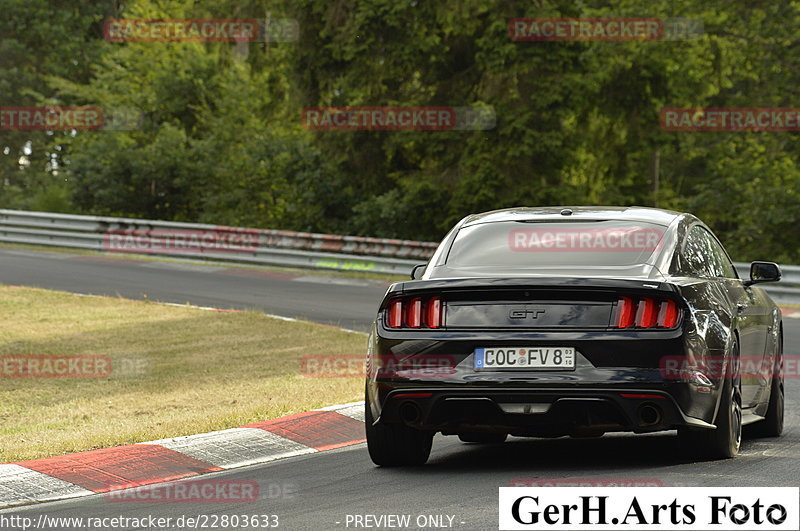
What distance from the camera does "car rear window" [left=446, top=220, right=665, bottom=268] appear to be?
8.08m

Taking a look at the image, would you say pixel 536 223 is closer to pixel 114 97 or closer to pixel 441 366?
pixel 441 366

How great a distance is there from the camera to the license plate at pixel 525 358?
7.47 m

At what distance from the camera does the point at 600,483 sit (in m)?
7.12

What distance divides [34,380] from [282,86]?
24836 mm

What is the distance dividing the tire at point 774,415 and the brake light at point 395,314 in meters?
3.19

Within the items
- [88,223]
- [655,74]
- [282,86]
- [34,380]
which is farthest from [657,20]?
[34,380]

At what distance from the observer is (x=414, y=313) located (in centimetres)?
782

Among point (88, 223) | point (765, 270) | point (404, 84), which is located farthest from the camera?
point (404, 84)

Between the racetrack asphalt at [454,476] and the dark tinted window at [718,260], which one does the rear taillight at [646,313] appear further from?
the dark tinted window at [718,260]

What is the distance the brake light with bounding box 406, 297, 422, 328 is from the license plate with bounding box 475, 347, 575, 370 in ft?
1.36
